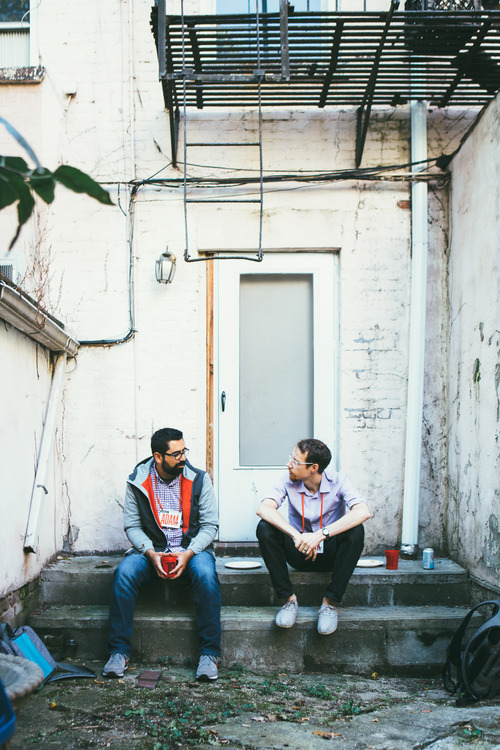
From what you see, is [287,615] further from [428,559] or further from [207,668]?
[428,559]

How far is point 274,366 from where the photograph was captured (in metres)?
5.85

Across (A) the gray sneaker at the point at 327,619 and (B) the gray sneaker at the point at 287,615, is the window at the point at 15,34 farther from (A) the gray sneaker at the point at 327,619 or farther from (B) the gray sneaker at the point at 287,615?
(A) the gray sneaker at the point at 327,619

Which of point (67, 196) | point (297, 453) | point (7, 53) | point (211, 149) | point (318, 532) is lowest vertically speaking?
point (318, 532)

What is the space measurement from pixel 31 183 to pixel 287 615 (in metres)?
3.62

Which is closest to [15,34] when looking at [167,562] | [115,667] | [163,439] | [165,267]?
[165,267]

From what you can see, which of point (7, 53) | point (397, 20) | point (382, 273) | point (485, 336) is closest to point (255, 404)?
point (382, 273)

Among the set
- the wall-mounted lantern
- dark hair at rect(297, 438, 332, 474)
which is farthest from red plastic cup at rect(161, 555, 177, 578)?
the wall-mounted lantern

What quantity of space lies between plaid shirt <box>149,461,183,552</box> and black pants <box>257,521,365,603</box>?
58cm

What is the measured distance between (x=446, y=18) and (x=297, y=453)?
10.4ft

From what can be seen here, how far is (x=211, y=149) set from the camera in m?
5.77

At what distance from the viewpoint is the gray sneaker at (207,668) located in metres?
4.07

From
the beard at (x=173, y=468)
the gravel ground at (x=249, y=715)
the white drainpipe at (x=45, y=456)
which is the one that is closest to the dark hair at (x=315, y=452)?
the beard at (x=173, y=468)

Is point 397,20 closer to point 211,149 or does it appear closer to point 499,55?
point 499,55

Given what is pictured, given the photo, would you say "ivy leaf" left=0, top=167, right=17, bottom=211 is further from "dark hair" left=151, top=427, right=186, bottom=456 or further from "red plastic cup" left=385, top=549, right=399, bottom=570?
"red plastic cup" left=385, top=549, right=399, bottom=570
